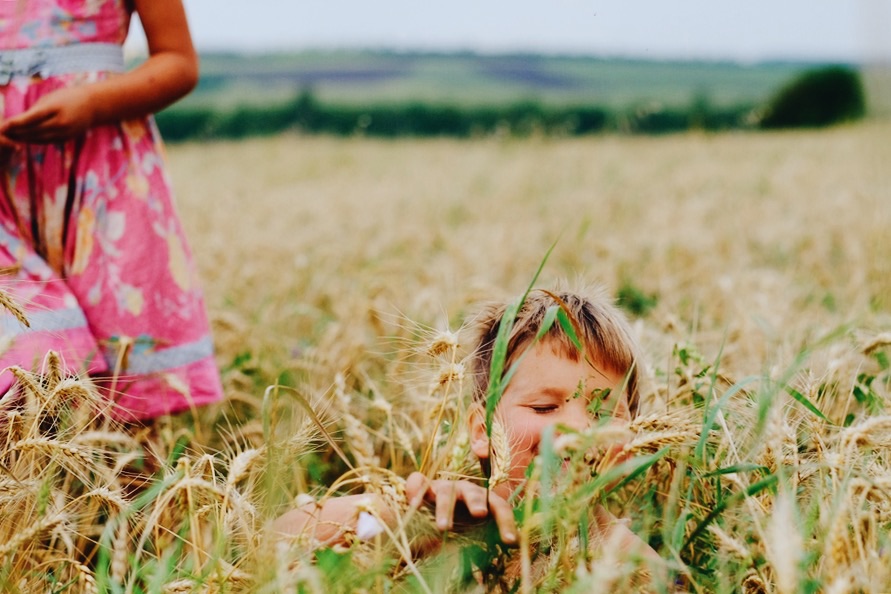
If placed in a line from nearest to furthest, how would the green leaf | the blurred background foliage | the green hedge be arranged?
the green leaf
the green hedge
the blurred background foliage

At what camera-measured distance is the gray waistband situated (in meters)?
1.76

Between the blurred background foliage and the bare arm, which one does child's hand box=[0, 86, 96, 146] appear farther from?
the blurred background foliage

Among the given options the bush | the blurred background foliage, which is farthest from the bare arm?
the bush

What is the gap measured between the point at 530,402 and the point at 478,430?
143 mm

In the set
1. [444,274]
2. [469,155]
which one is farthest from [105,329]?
[469,155]

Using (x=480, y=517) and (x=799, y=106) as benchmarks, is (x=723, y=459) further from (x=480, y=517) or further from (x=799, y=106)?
(x=799, y=106)

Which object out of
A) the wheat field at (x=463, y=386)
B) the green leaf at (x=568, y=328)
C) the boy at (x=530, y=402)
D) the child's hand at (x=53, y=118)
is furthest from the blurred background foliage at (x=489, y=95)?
the green leaf at (x=568, y=328)

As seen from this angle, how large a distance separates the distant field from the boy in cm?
1935

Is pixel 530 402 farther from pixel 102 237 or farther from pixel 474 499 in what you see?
pixel 102 237

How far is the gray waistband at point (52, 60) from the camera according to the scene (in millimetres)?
1761

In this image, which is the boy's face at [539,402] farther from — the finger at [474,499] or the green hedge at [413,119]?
the green hedge at [413,119]

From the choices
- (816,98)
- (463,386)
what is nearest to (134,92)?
(463,386)

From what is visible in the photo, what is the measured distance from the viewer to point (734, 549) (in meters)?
1.15

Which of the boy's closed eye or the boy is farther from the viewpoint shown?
the boy's closed eye
